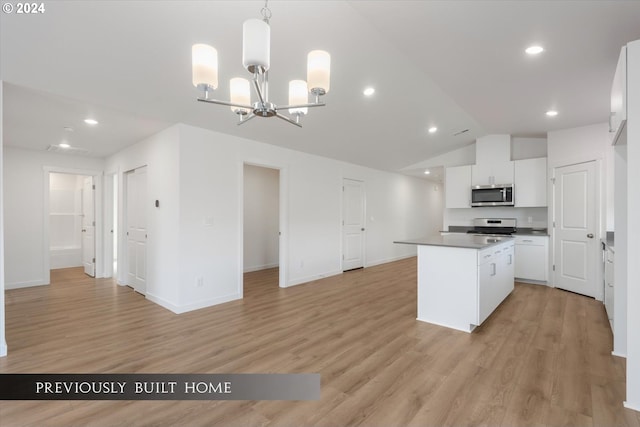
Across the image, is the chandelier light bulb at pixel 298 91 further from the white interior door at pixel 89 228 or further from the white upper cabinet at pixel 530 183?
the white interior door at pixel 89 228

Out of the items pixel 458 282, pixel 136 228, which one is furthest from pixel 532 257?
pixel 136 228

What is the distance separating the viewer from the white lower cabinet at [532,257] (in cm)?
512

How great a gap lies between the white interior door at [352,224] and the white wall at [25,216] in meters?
5.46

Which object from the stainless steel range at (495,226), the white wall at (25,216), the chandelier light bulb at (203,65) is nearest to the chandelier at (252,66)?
the chandelier light bulb at (203,65)

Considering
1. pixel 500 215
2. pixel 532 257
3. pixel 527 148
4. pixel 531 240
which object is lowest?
pixel 532 257

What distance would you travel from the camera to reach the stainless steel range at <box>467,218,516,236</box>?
575 centimetres

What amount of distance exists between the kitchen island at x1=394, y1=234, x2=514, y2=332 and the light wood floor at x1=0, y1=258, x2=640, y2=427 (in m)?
0.18

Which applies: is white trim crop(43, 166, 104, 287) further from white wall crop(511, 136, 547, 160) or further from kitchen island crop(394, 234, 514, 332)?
white wall crop(511, 136, 547, 160)

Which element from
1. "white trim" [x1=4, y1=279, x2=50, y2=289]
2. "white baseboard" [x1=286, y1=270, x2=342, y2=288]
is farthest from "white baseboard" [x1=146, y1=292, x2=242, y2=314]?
"white trim" [x1=4, y1=279, x2=50, y2=289]

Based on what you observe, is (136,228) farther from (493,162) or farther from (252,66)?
(493,162)

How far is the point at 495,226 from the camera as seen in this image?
592 centimetres

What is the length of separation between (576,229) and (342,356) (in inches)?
174

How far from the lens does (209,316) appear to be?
3617 mm

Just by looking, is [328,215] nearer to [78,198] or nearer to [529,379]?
[529,379]
